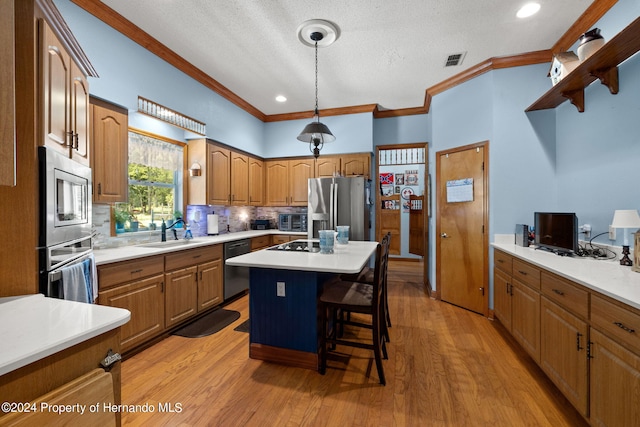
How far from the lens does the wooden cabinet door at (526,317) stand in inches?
82.5

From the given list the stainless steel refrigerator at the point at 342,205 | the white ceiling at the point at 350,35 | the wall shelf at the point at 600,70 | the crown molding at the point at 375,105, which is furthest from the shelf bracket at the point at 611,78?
the stainless steel refrigerator at the point at 342,205

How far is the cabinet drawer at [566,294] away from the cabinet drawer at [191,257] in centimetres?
318

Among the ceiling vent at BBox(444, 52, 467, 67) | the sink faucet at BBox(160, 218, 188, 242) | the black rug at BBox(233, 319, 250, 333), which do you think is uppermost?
the ceiling vent at BBox(444, 52, 467, 67)

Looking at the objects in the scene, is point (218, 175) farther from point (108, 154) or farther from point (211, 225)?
point (108, 154)

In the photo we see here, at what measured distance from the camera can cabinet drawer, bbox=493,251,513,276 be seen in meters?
2.64

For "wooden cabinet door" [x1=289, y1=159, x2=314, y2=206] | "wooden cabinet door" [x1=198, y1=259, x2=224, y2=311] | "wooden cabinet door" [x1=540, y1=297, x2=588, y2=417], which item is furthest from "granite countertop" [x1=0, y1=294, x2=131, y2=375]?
"wooden cabinet door" [x1=289, y1=159, x2=314, y2=206]

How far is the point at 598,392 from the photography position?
4.69ft

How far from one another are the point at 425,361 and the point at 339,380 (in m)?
0.79

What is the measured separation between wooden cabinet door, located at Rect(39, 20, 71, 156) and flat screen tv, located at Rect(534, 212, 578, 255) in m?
3.57

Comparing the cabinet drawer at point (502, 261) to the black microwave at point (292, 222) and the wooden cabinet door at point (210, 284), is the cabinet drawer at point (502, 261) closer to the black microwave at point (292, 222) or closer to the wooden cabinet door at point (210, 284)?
the black microwave at point (292, 222)

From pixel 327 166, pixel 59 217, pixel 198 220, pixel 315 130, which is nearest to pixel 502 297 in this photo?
pixel 315 130

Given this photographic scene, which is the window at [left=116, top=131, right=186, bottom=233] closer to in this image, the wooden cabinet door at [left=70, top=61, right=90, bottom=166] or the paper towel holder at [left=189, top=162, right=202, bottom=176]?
the paper towel holder at [left=189, top=162, right=202, bottom=176]

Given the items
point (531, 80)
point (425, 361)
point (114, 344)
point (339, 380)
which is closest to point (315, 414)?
point (339, 380)

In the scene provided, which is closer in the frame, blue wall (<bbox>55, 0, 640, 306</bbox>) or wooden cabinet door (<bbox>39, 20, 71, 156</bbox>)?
wooden cabinet door (<bbox>39, 20, 71, 156</bbox>)
